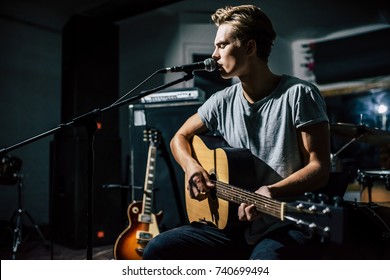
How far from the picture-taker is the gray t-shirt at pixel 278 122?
1241mm

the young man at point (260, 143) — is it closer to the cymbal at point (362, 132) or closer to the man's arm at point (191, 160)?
the man's arm at point (191, 160)

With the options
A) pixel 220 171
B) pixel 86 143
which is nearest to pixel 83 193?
pixel 86 143

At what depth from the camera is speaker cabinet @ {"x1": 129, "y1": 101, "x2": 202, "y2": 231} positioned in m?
2.55

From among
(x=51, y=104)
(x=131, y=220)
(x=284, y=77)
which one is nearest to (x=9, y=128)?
(x=51, y=104)

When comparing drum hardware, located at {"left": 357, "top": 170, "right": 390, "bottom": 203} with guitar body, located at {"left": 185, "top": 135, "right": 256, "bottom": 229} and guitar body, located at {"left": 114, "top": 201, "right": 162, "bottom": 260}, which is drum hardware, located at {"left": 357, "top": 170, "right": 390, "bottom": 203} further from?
guitar body, located at {"left": 114, "top": 201, "right": 162, "bottom": 260}

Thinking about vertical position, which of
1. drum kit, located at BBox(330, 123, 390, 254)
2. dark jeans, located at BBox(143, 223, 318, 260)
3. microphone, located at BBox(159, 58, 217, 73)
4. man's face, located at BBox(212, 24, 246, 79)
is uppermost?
man's face, located at BBox(212, 24, 246, 79)

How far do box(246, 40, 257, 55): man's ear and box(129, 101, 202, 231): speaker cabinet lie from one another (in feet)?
3.58

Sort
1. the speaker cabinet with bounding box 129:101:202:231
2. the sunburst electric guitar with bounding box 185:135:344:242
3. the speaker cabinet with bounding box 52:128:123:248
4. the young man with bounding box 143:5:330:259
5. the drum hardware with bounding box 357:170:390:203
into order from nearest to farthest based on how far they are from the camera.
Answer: the sunburst electric guitar with bounding box 185:135:344:242, the young man with bounding box 143:5:330:259, the drum hardware with bounding box 357:170:390:203, the speaker cabinet with bounding box 129:101:202:231, the speaker cabinet with bounding box 52:128:123:248

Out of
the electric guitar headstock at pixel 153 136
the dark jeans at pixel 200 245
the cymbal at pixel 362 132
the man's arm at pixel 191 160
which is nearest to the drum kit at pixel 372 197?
the cymbal at pixel 362 132

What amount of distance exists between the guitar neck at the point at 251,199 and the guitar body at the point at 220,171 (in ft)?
0.08

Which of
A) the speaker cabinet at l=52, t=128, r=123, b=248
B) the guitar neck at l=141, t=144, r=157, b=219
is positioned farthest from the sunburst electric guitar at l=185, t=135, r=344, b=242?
the speaker cabinet at l=52, t=128, r=123, b=248

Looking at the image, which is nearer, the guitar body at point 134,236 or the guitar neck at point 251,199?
the guitar neck at point 251,199

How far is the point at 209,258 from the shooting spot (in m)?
1.37
